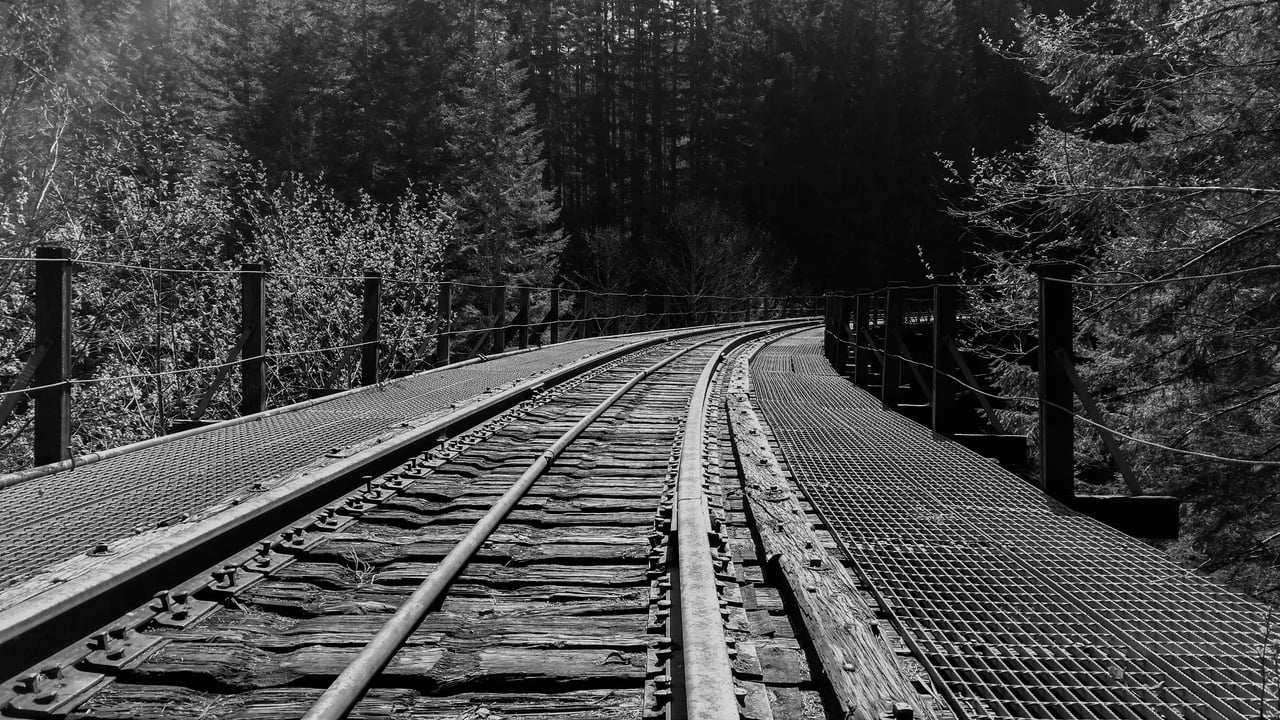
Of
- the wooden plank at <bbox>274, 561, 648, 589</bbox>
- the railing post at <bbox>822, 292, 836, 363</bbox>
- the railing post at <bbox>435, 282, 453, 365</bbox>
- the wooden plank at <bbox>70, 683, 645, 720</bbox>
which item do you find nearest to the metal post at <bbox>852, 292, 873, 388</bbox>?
the railing post at <bbox>822, 292, 836, 363</bbox>

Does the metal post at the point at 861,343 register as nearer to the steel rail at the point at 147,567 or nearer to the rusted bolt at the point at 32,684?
the steel rail at the point at 147,567

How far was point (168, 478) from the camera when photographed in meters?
4.91

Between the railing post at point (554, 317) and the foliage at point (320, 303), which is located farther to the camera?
the railing post at point (554, 317)

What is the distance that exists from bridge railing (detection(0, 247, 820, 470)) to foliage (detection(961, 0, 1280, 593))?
671 centimetres

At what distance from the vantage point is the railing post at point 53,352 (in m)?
5.01

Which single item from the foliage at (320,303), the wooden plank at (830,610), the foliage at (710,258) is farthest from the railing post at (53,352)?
the foliage at (710,258)

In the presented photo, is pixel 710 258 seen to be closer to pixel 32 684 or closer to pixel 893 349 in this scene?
pixel 893 349

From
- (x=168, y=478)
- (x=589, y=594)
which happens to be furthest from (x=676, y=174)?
(x=589, y=594)

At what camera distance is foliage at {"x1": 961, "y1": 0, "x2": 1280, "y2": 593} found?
8.83 m

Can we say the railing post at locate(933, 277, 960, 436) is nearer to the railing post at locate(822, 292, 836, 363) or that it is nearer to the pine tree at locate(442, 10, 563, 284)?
the railing post at locate(822, 292, 836, 363)

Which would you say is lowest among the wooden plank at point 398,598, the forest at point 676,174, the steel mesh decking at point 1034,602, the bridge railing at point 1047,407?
the wooden plank at point 398,598

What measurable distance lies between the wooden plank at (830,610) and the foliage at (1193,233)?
5.22m

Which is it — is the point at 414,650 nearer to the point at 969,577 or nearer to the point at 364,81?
the point at 969,577

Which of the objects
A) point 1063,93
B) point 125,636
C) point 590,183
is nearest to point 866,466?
point 125,636
